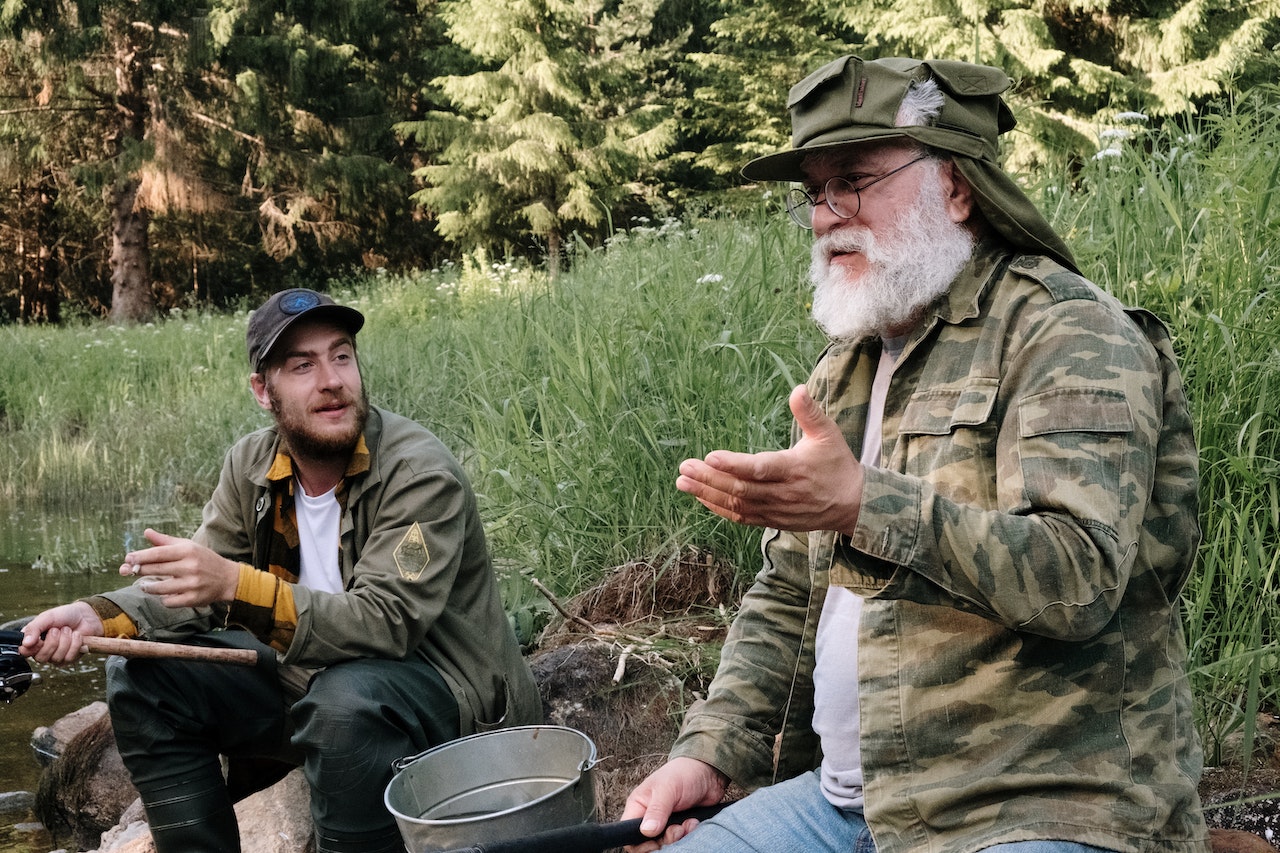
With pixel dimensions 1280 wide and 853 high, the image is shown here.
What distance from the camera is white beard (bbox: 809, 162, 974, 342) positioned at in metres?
1.91

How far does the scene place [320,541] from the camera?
3244 mm

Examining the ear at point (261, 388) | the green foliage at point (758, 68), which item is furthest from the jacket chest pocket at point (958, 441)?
the green foliage at point (758, 68)

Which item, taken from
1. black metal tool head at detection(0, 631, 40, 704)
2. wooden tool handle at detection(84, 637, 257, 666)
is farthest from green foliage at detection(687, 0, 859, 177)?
wooden tool handle at detection(84, 637, 257, 666)

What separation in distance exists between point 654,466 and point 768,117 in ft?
51.7

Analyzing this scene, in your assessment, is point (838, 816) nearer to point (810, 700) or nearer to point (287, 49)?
point (810, 700)

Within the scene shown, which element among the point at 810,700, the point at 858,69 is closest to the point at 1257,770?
the point at 810,700

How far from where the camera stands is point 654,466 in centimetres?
396

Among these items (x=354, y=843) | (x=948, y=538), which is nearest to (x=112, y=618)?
(x=354, y=843)

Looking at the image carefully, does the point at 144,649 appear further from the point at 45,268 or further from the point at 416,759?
the point at 45,268

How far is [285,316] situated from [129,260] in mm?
19330

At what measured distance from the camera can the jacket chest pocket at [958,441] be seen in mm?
1741

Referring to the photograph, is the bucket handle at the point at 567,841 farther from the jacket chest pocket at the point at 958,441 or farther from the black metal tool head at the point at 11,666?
the black metal tool head at the point at 11,666

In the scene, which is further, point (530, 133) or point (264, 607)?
point (530, 133)

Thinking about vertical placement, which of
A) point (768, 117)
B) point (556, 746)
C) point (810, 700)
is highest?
point (768, 117)
